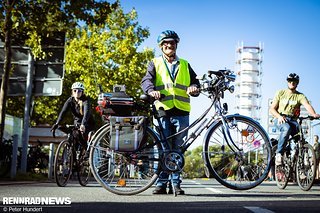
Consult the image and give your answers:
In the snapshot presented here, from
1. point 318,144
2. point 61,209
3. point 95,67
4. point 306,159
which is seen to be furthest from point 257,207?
point 95,67

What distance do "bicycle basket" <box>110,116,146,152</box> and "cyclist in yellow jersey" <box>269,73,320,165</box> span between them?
3605 millimetres

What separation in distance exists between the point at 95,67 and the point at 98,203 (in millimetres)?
25048

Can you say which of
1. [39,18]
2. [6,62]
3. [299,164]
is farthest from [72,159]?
[39,18]

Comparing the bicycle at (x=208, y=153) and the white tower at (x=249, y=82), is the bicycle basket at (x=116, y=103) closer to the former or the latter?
the bicycle at (x=208, y=153)

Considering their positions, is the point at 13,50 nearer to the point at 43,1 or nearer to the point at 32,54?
the point at 32,54

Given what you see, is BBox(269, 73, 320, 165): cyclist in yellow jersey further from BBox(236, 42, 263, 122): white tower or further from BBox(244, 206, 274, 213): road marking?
BBox(236, 42, 263, 122): white tower

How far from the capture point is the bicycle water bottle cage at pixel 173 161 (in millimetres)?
5883

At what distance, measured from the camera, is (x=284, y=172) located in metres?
8.84

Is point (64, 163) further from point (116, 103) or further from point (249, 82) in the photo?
point (249, 82)

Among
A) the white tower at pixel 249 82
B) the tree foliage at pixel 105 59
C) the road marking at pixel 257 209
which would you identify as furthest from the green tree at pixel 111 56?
the white tower at pixel 249 82

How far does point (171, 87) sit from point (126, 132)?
982 mm

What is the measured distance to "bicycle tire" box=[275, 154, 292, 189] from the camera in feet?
28.5

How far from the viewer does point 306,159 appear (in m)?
8.30

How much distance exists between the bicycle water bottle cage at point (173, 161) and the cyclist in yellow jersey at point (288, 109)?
3319 millimetres
